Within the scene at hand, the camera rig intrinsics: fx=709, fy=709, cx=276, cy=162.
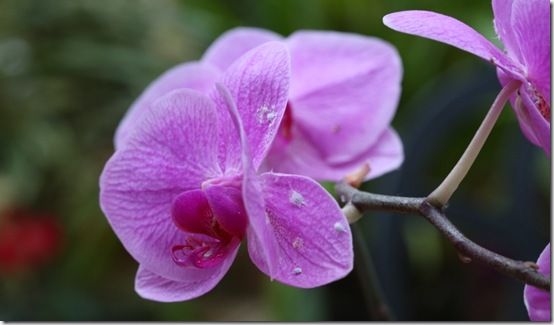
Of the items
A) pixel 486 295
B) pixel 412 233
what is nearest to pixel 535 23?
pixel 486 295

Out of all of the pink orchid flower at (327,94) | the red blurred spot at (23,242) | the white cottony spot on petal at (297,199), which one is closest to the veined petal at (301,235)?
the white cottony spot on petal at (297,199)

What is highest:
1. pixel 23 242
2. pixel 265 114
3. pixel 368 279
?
pixel 265 114

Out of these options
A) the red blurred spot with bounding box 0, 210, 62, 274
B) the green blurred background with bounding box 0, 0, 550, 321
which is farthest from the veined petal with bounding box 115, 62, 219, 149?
the red blurred spot with bounding box 0, 210, 62, 274

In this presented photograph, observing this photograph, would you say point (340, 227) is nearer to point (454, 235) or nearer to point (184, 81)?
point (454, 235)

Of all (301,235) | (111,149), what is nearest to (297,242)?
(301,235)

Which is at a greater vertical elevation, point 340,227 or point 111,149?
point 340,227

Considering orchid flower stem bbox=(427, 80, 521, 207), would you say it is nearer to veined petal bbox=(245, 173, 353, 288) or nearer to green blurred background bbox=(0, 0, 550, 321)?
veined petal bbox=(245, 173, 353, 288)
